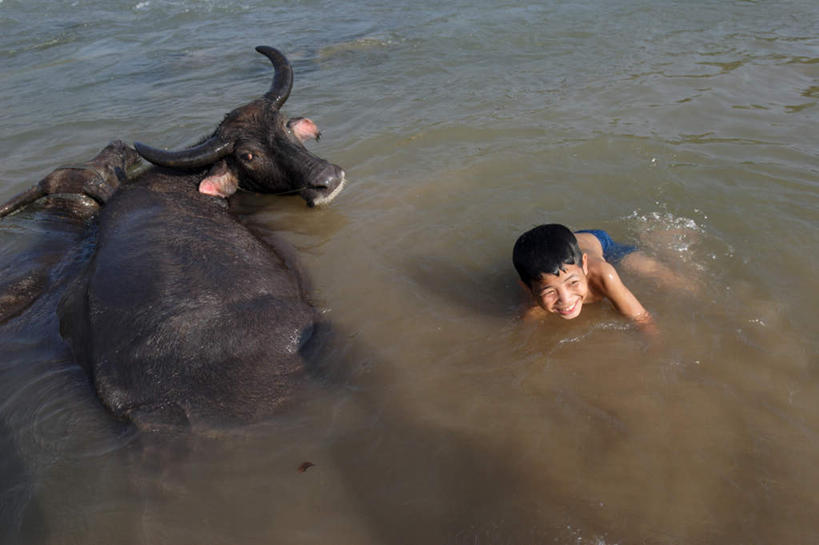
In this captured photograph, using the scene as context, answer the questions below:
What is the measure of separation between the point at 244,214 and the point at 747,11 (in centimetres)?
924

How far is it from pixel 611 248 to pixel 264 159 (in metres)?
3.29

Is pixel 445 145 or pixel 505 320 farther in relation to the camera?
pixel 445 145

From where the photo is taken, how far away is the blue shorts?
13.1 ft

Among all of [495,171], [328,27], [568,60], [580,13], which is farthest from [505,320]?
[328,27]

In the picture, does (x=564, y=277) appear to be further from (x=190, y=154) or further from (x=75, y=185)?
(x=75, y=185)

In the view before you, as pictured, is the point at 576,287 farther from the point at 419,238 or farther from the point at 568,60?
the point at 568,60

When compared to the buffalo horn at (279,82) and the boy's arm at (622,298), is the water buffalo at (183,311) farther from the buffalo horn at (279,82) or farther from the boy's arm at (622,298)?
the boy's arm at (622,298)

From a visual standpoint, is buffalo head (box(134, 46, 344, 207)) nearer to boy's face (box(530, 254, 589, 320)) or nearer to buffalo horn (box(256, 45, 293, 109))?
buffalo horn (box(256, 45, 293, 109))

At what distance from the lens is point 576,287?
3320mm

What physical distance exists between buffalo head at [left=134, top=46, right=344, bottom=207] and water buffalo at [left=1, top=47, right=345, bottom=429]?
3.6 inches

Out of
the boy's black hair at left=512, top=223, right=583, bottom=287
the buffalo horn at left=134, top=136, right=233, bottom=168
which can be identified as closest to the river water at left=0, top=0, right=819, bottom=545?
the boy's black hair at left=512, top=223, right=583, bottom=287

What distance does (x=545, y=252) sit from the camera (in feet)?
10.7

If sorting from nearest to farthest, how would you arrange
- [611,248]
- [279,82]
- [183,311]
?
[183,311] → [611,248] → [279,82]

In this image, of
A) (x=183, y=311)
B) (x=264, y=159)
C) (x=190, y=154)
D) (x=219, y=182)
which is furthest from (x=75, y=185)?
(x=183, y=311)
